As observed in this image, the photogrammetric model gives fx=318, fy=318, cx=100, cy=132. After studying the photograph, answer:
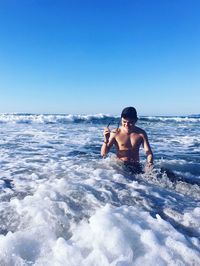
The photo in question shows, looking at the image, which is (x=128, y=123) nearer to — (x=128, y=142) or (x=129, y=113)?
(x=129, y=113)

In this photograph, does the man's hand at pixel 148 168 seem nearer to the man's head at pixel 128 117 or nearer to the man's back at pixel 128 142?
the man's back at pixel 128 142

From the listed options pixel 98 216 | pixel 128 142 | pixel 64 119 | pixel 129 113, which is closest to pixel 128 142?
pixel 128 142

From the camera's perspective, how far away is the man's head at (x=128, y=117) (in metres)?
6.35

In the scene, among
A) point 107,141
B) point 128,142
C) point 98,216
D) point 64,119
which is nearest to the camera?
point 98,216

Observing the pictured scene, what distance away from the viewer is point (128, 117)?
647 cm

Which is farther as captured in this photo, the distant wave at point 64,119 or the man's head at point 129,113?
the distant wave at point 64,119

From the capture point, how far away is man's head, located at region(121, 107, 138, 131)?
20.8 ft

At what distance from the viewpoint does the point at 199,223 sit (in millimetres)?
3674

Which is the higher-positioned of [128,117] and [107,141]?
[128,117]

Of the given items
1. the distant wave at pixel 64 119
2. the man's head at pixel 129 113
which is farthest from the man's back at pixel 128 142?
the distant wave at pixel 64 119

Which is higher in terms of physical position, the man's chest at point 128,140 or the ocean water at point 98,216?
the man's chest at point 128,140

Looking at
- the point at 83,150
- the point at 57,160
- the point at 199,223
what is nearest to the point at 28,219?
the point at 199,223

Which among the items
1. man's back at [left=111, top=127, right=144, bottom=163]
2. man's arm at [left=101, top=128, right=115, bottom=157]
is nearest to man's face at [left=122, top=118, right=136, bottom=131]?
man's back at [left=111, top=127, right=144, bottom=163]

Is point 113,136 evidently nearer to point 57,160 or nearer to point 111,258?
point 57,160
